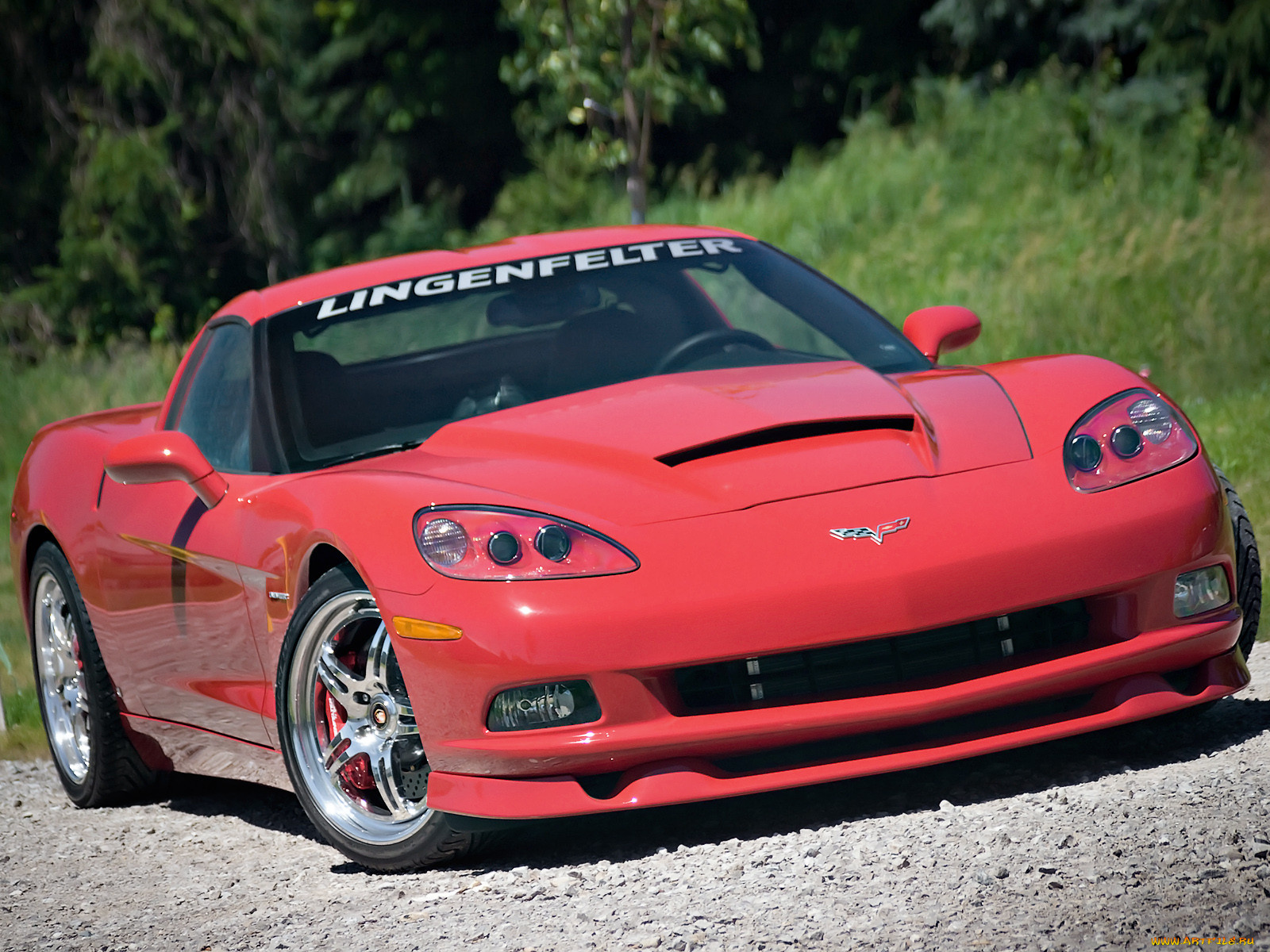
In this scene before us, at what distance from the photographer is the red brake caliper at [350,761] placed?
3723 millimetres

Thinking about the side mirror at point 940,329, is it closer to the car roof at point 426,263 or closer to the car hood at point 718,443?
the car hood at point 718,443

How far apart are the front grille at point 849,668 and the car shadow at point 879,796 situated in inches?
11.4

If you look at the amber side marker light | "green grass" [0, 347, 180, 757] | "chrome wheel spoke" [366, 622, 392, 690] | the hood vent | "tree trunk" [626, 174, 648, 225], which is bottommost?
"green grass" [0, 347, 180, 757]

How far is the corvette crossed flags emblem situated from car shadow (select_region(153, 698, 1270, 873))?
1.87ft

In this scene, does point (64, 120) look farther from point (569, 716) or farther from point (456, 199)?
point (569, 716)

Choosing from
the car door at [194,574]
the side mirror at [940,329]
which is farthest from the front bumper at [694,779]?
the side mirror at [940,329]

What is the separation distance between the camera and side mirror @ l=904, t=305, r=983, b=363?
191 inches

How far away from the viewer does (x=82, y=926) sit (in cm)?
357

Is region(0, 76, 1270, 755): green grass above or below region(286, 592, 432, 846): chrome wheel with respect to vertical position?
below

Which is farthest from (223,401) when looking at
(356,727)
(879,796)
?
(879,796)

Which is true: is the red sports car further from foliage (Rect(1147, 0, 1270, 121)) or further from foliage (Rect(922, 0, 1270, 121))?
foliage (Rect(922, 0, 1270, 121))

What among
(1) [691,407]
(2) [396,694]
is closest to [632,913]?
(2) [396,694]

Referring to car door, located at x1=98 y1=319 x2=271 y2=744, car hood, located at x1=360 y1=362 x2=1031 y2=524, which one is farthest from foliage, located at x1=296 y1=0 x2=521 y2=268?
car hood, located at x1=360 y1=362 x2=1031 y2=524

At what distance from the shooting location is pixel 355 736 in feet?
12.1
